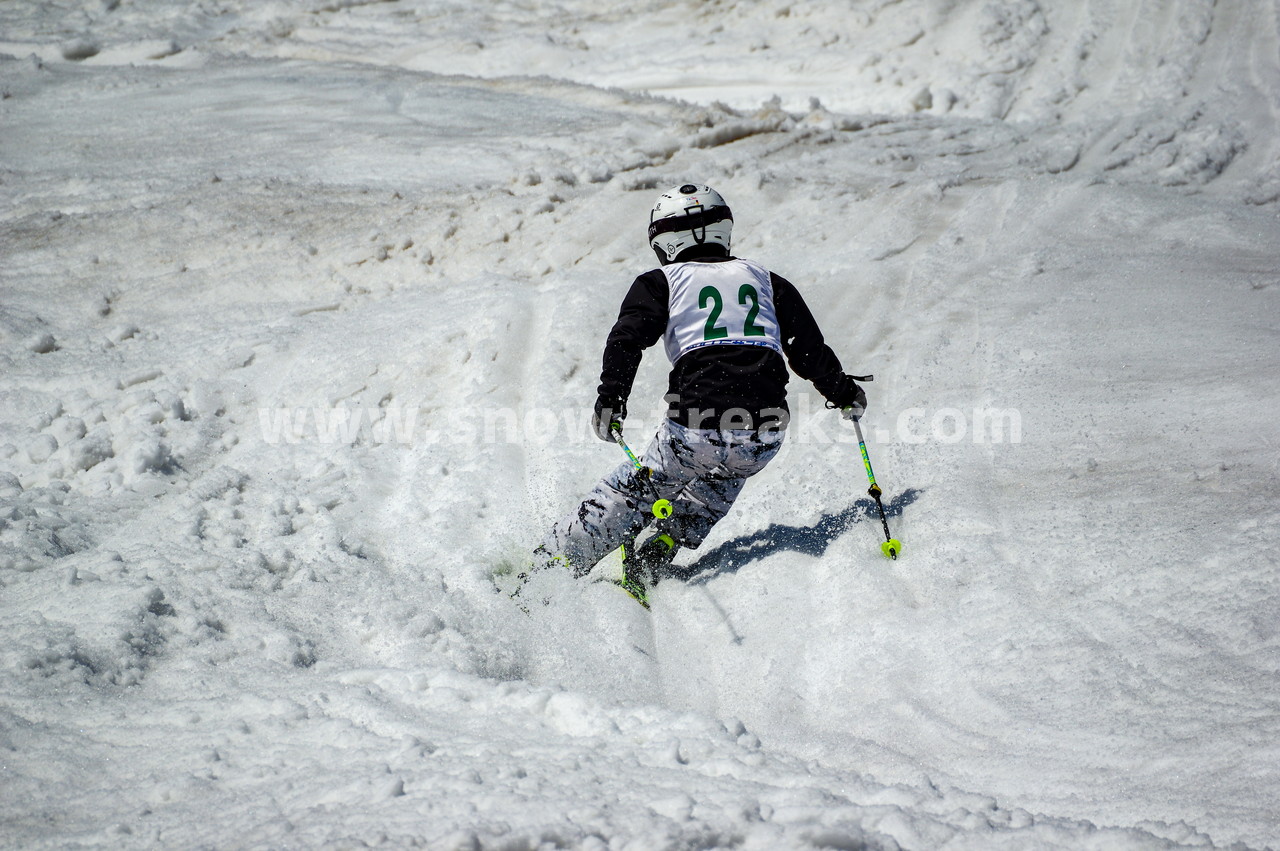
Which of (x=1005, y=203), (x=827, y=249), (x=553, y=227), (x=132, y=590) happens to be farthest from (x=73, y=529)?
(x=1005, y=203)

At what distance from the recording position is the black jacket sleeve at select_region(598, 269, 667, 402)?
395 centimetres

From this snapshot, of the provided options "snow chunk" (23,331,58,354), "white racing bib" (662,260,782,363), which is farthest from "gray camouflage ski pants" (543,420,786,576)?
"snow chunk" (23,331,58,354)

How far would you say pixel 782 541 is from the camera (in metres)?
4.46

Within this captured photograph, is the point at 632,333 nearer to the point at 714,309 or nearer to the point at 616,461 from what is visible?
the point at 714,309

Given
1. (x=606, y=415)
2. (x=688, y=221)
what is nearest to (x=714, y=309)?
(x=688, y=221)

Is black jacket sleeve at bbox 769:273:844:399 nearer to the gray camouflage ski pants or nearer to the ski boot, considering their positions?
the gray camouflage ski pants

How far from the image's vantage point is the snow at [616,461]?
261 cm

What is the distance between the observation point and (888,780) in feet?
9.05

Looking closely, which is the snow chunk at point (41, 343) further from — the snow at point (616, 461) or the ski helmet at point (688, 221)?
the ski helmet at point (688, 221)

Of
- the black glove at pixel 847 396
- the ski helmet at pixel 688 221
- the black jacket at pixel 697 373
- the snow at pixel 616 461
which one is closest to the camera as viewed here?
the snow at pixel 616 461

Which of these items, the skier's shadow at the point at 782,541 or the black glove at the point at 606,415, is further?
the skier's shadow at the point at 782,541

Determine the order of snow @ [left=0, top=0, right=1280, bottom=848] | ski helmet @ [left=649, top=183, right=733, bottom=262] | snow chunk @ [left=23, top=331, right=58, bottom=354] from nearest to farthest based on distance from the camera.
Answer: snow @ [left=0, top=0, right=1280, bottom=848], ski helmet @ [left=649, top=183, right=733, bottom=262], snow chunk @ [left=23, top=331, right=58, bottom=354]

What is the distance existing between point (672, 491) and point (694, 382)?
0.52 m

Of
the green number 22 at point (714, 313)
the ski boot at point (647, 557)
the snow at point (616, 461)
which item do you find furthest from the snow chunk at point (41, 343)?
the green number 22 at point (714, 313)
